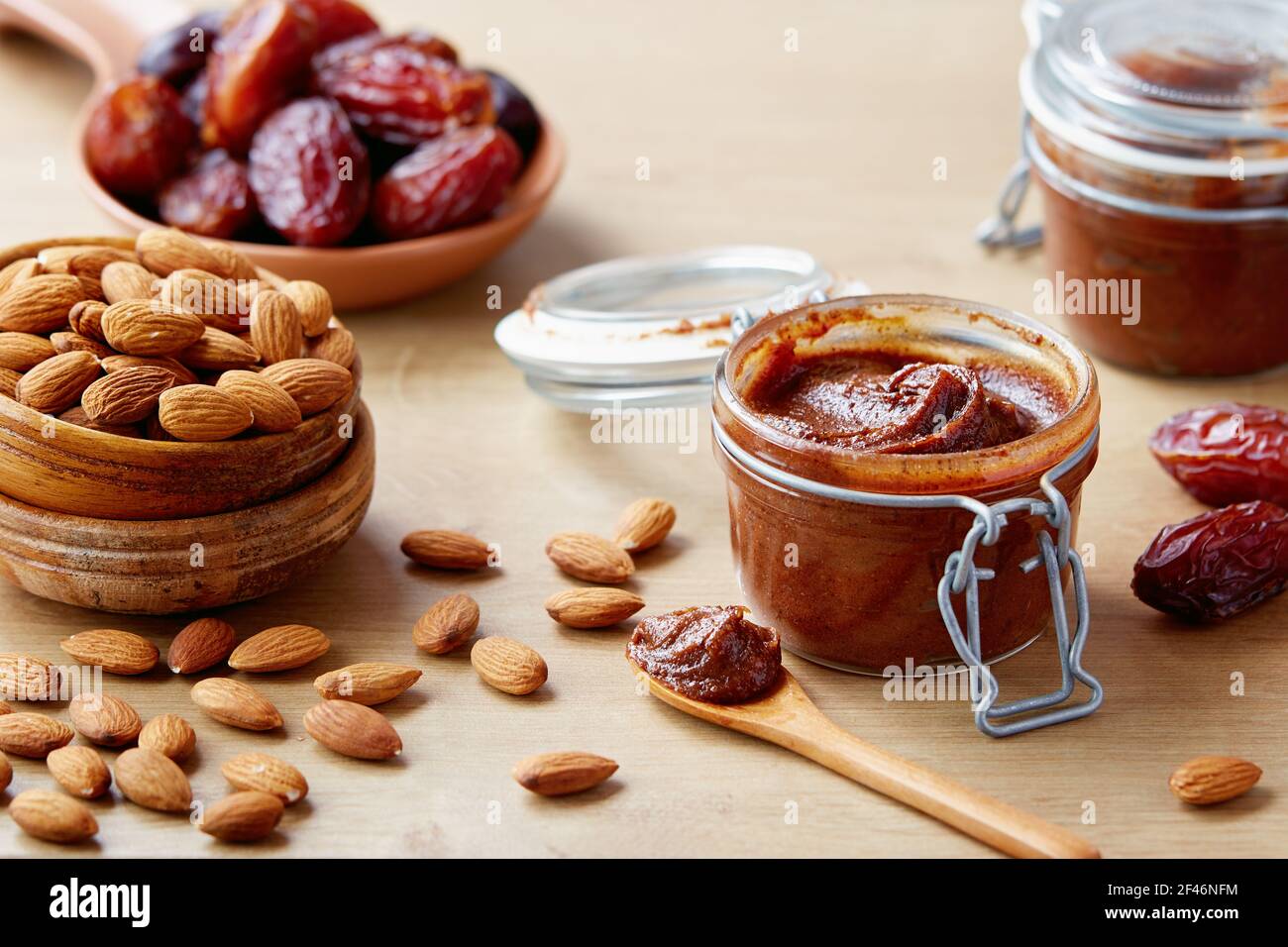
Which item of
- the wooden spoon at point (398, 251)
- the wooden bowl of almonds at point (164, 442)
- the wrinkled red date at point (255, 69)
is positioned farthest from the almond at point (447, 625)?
the wrinkled red date at point (255, 69)

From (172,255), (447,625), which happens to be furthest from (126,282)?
(447,625)

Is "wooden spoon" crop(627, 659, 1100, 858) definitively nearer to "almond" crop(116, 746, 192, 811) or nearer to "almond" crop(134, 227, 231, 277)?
"almond" crop(116, 746, 192, 811)

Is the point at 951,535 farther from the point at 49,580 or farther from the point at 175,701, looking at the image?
the point at 49,580

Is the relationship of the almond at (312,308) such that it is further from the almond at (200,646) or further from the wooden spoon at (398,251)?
the wooden spoon at (398,251)

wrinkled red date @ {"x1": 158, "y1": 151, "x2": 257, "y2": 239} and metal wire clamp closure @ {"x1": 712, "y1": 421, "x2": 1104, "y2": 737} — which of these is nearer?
metal wire clamp closure @ {"x1": 712, "y1": 421, "x2": 1104, "y2": 737}

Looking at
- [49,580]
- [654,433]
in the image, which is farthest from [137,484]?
[654,433]

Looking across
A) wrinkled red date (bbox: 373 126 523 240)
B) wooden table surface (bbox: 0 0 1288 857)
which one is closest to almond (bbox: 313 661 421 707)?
wooden table surface (bbox: 0 0 1288 857)

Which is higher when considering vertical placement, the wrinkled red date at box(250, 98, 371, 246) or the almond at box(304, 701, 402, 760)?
the wrinkled red date at box(250, 98, 371, 246)
